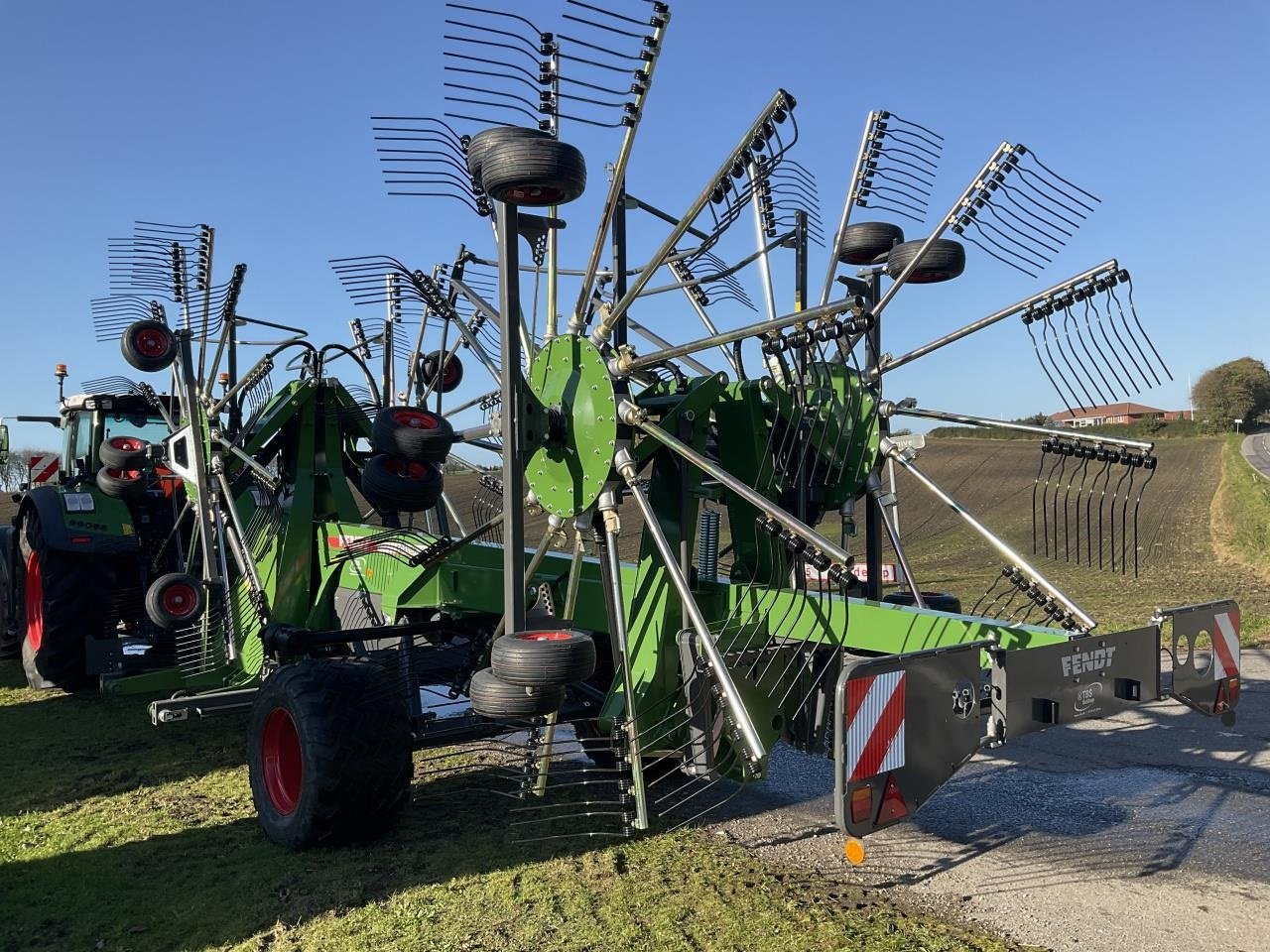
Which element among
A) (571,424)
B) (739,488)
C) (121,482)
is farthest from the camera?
(121,482)

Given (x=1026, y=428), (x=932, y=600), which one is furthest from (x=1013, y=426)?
(x=932, y=600)

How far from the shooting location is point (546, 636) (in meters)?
3.66

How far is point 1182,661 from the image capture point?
4.14 m

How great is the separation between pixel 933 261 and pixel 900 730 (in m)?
2.48

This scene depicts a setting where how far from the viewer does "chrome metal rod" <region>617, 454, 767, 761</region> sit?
3.63 m

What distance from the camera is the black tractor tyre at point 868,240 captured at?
17.1ft

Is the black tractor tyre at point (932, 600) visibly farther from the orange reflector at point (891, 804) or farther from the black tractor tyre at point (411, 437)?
the black tractor tyre at point (411, 437)

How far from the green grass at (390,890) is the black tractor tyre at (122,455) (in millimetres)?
2287

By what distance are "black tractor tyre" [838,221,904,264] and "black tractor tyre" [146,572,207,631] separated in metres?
4.10

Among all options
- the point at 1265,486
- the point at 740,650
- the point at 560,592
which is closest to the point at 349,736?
the point at 560,592

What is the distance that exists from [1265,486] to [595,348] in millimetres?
22374

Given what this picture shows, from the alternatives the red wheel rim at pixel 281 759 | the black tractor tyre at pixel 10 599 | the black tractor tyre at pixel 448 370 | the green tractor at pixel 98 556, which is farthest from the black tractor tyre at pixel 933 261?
the black tractor tyre at pixel 10 599

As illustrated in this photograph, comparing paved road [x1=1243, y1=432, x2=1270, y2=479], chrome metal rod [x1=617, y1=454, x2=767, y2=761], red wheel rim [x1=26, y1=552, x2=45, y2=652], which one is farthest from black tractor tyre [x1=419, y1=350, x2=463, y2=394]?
paved road [x1=1243, y1=432, x2=1270, y2=479]

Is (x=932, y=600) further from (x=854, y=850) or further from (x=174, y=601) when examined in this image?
(x=174, y=601)
